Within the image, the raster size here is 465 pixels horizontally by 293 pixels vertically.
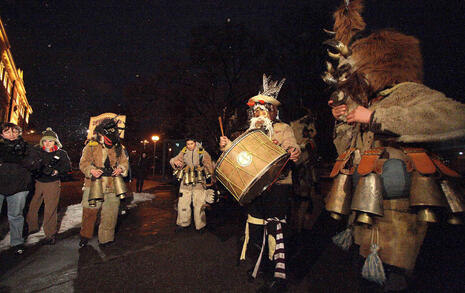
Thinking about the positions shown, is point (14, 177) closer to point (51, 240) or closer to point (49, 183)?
point (49, 183)

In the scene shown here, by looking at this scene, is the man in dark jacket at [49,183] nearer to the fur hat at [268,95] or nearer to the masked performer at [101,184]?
the masked performer at [101,184]

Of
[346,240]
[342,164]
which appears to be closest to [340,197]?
[342,164]

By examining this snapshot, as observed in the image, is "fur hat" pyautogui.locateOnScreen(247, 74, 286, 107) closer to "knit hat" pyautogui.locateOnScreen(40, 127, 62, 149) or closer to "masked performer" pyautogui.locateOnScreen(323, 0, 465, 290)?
"masked performer" pyautogui.locateOnScreen(323, 0, 465, 290)

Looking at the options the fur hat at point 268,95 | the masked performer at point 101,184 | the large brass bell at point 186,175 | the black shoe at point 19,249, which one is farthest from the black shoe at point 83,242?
the fur hat at point 268,95

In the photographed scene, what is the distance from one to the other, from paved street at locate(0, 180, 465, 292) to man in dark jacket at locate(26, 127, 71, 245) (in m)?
0.40

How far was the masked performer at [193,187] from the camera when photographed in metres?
5.29

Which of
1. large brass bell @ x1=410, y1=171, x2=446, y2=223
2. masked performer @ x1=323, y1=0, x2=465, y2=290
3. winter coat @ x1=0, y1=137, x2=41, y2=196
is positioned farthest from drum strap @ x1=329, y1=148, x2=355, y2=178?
winter coat @ x1=0, y1=137, x2=41, y2=196

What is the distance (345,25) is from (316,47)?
711 inches

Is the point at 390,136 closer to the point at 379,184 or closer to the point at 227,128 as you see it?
the point at 379,184

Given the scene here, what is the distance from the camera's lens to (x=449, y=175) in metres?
Result: 1.65

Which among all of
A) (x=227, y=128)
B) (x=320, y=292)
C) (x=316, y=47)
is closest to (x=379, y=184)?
(x=320, y=292)

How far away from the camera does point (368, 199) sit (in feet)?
5.58

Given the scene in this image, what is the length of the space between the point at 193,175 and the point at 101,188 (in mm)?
1836

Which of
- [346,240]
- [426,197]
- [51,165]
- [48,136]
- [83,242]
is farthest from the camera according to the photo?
[48,136]
